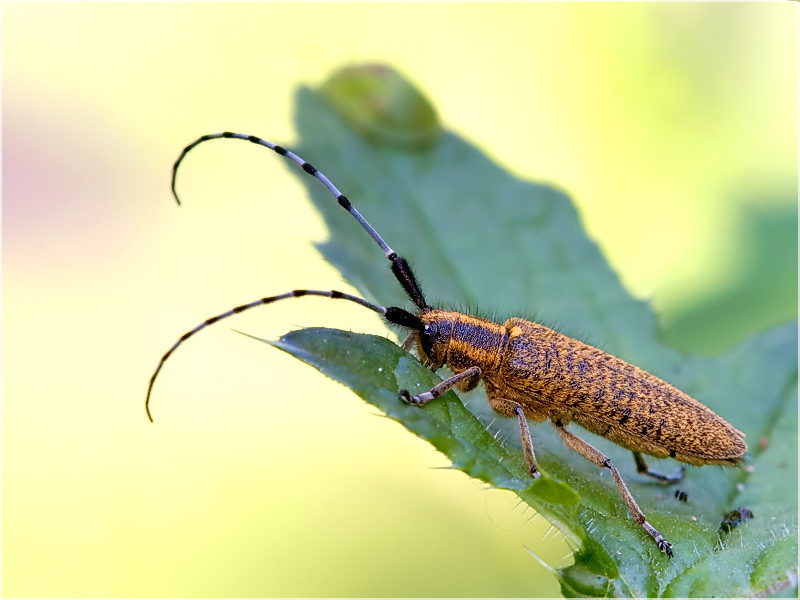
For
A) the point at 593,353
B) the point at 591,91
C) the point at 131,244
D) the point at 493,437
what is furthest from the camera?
the point at 591,91

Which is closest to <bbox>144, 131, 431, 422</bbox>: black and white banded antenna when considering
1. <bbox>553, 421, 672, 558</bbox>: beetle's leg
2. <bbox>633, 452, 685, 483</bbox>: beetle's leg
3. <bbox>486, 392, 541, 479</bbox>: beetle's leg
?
<bbox>486, 392, 541, 479</bbox>: beetle's leg

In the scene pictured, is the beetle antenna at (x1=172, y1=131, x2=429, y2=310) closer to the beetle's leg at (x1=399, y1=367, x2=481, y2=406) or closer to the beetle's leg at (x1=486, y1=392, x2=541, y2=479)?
the beetle's leg at (x1=399, y1=367, x2=481, y2=406)

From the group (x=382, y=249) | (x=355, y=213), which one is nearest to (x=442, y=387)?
(x=382, y=249)

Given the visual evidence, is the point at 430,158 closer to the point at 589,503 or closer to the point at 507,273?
the point at 507,273

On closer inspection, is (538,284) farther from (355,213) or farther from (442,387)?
(442,387)

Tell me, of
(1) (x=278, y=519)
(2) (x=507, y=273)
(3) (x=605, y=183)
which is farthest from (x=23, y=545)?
(3) (x=605, y=183)
